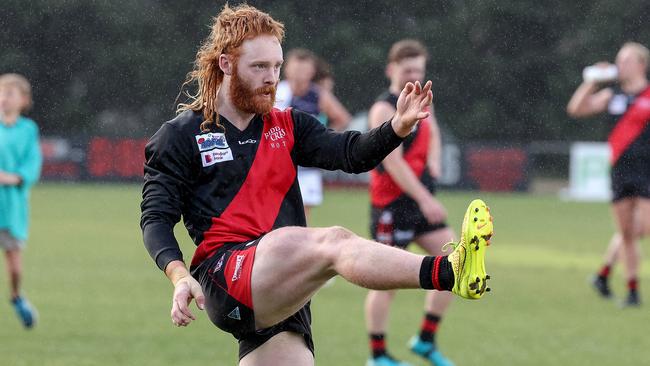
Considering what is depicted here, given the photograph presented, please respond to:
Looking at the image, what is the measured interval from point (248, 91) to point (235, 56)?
6.4 inches

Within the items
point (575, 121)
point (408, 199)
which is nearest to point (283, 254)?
point (408, 199)

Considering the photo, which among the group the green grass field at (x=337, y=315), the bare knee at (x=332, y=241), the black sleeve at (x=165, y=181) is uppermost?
the black sleeve at (x=165, y=181)

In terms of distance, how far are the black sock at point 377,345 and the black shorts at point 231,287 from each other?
303 cm

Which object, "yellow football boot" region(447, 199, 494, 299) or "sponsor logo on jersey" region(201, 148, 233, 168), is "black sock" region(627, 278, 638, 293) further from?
"yellow football boot" region(447, 199, 494, 299)

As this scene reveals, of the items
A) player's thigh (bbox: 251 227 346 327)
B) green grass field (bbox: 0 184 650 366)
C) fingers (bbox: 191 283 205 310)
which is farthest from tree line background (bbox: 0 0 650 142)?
fingers (bbox: 191 283 205 310)

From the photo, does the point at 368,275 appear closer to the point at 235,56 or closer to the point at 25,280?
the point at 235,56

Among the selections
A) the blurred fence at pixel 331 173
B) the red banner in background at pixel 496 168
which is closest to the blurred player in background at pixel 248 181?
the blurred fence at pixel 331 173

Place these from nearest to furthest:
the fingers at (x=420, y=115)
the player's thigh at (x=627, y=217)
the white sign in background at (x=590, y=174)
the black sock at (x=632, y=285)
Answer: the fingers at (x=420, y=115), the black sock at (x=632, y=285), the player's thigh at (x=627, y=217), the white sign in background at (x=590, y=174)

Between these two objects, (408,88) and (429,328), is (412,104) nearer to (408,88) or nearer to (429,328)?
(408,88)

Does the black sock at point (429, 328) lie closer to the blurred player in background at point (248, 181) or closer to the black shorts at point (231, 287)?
the blurred player in background at point (248, 181)

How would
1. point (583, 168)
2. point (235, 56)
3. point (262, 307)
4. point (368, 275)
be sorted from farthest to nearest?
1. point (583, 168)
2. point (235, 56)
3. point (262, 307)
4. point (368, 275)

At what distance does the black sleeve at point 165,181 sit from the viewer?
4914mm

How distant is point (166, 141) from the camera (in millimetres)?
5031

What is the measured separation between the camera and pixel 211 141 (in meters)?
5.08
